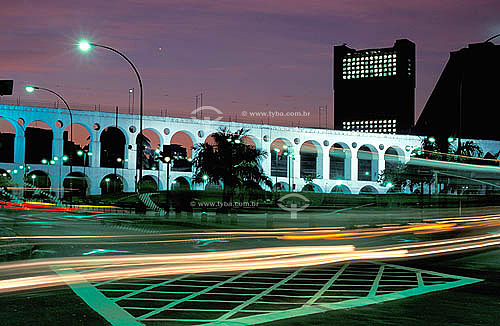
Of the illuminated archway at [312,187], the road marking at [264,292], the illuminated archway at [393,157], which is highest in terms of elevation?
the illuminated archway at [393,157]

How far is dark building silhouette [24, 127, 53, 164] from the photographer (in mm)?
129250

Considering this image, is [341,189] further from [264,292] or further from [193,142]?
[264,292]

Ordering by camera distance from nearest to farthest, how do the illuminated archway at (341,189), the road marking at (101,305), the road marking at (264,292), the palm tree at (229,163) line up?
the road marking at (101,305)
the road marking at (264,292)
the palm tree at (229,163)
the illuminated archway at (341,189)

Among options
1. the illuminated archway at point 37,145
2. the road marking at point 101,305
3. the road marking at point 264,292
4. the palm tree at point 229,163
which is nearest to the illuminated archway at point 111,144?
the illuminated archway at point 37,145

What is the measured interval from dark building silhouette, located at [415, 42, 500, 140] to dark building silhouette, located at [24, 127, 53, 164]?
107544mm

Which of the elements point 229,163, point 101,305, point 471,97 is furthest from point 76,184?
point 471,97

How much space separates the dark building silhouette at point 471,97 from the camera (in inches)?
6875

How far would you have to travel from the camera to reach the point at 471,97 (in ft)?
607

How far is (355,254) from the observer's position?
15180 millimetres

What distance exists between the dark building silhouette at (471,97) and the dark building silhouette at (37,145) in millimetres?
107544

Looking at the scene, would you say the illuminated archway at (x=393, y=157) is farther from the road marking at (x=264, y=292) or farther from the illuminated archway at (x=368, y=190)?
the road marking at (x=264, y=292)

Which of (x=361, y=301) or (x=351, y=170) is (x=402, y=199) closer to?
(x=351, y=170)

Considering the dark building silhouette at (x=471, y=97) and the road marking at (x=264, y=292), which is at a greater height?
the dark building silhouette at (x=471, y=97)

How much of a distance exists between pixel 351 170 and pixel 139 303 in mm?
102577
